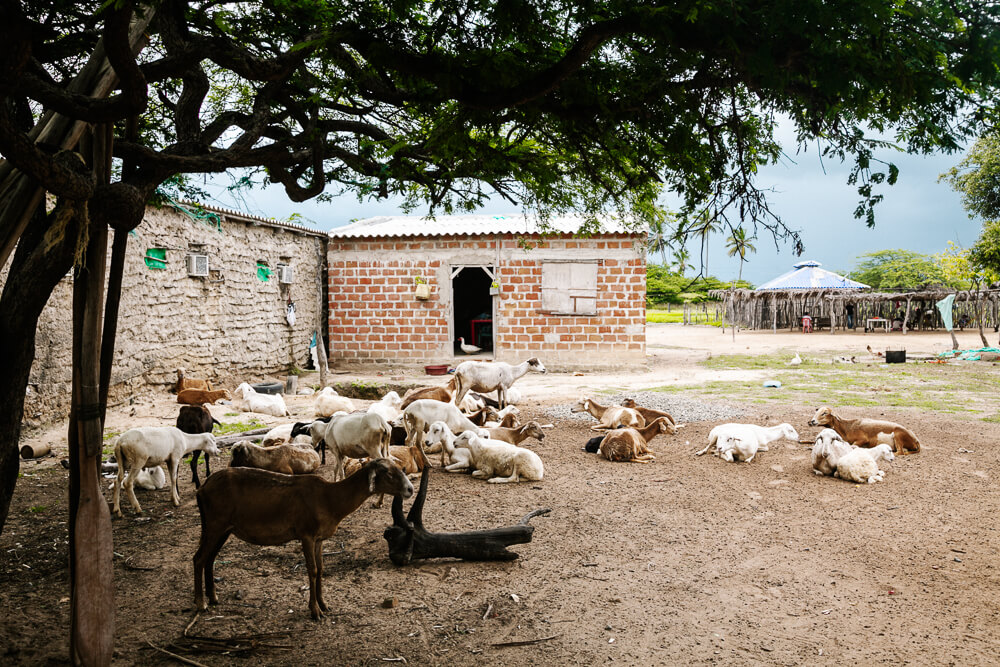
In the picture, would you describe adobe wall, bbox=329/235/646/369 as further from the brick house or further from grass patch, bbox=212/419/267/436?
grass patch, bbox=212/419/267/436

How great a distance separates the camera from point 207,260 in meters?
11.6

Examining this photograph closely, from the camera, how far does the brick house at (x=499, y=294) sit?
15688 mm

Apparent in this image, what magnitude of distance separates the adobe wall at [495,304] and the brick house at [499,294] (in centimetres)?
3

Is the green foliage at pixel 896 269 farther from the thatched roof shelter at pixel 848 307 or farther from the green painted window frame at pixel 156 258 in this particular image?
the green painted window frame at pixel 156 258

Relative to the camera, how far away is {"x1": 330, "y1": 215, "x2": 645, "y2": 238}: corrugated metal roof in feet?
51.5

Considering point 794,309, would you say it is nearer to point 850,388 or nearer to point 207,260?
point 850,388

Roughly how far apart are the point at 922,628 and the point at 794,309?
32967mm

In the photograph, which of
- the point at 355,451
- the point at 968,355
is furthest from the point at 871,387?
the point at 355,451

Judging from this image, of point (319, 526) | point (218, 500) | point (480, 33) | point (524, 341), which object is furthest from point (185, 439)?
point (524, 341)

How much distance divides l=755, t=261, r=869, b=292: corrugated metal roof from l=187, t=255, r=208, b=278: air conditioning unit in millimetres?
30982

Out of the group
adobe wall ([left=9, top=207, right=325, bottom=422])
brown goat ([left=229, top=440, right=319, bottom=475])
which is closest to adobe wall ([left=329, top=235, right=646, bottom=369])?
adobe wall ([left=9, top=207, right=325, bottom=422])

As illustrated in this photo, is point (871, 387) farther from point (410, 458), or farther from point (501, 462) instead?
point (410, 458)

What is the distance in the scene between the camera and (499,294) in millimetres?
16078

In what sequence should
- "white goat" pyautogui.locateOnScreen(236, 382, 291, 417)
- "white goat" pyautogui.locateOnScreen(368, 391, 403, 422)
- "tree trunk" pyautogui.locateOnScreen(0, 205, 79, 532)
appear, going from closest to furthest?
"tree trunk" pyautogui.locateOnScreen(0, 205, 79, 532) → "white goat" pyautogui.locateOnScreen(368, 391, 403, 422) → "white goat" pyautogui.locateOnScreen(236, 382, 291, 417)
